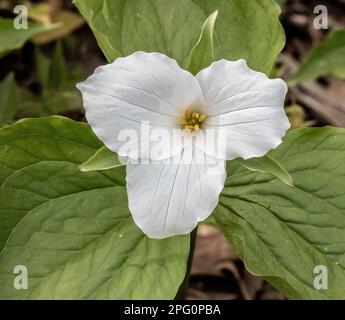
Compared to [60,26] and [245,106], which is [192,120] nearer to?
[245,106]

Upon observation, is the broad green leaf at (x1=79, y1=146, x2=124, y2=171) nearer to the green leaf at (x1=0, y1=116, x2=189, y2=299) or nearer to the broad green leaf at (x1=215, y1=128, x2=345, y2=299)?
the green leaf at (x1=0, y1=116, x2=189, y2=299)

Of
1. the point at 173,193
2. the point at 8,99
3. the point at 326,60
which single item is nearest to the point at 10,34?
the point at 8,99

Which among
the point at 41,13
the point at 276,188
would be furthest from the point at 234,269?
the point at 41,13

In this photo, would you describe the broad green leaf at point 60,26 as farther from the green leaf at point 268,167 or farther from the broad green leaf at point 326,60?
the green leaf at point 268,167

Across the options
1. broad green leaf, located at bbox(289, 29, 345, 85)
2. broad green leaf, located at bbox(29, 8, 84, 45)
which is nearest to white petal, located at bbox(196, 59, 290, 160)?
broad green leaf, located at bbox(289, 29, 345, 85)

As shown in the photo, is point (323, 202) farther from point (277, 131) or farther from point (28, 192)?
point (28, 192)

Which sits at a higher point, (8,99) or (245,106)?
(245,106)
